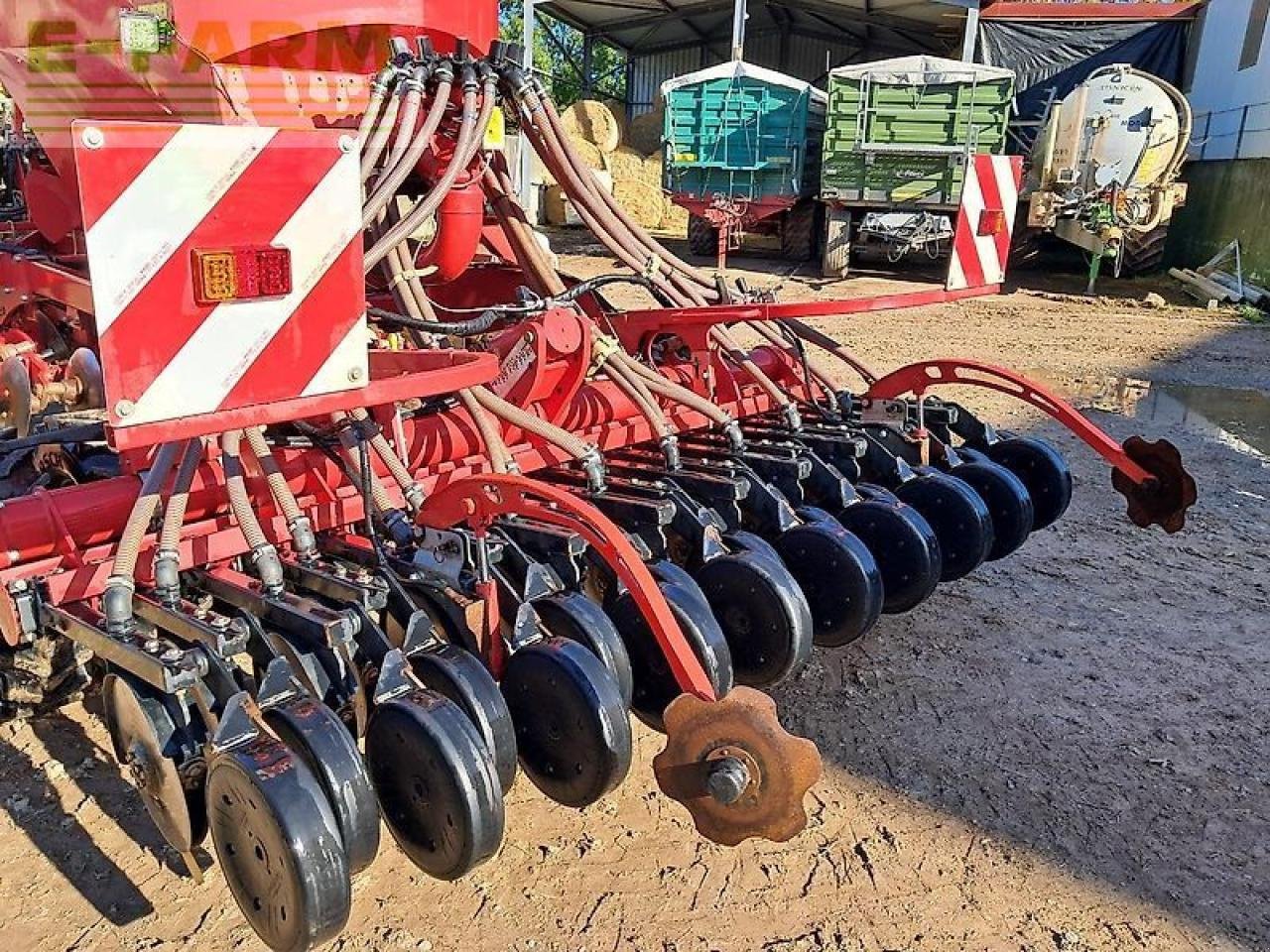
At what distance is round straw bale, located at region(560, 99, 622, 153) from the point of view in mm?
18531

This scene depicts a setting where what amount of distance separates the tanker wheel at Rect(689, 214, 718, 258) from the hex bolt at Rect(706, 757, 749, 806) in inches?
522

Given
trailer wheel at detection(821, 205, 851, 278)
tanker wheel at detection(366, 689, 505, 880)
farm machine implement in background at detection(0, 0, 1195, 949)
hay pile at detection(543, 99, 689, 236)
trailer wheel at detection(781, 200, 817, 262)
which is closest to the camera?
farm machine implement in background at detection(0, 0, 1195, 949)

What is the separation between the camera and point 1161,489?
3547mm

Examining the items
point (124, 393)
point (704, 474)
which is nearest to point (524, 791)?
point (704, 474)

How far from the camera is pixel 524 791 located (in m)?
2.65

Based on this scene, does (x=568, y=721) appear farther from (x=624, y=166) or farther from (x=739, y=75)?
(x=624, y=166)

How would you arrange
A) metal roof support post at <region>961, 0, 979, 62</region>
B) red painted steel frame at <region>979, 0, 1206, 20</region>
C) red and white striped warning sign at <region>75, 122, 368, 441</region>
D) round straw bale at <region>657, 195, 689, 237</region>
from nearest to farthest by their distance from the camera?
red and white striped warning sign at <region>75, 122, 368, 441</region>, metal roof support post at <region>961, 0, 979, 62</region>, red painted steel frame at <region>979, 0, 1206, 20</region>, round straw bale at <region>657, 195, 689, 237</region>

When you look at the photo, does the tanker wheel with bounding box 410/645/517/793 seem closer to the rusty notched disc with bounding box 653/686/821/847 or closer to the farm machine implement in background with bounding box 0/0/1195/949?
the farm machine implement in background with bounding box 0/0/1195/949

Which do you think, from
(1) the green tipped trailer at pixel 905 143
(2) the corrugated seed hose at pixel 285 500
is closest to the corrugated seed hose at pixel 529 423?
(2) the corrugated seed hose at pixel 285 500

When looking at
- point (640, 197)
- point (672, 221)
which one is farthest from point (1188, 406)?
point (672, 221)

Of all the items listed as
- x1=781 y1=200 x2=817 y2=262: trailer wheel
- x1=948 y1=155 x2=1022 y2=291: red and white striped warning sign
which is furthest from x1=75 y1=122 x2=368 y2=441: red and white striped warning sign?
x1=781 y1=200 x2=817 y2=262: trailer wheel

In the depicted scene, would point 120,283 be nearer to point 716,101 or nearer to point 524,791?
point 524,791

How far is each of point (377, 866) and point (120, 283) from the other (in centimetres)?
136

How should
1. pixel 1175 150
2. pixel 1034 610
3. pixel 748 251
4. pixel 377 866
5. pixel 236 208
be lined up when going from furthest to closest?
pixel 748 251, pixel 1175 150, pixel 1034 610, pixel 377 866, pixel 236 208
